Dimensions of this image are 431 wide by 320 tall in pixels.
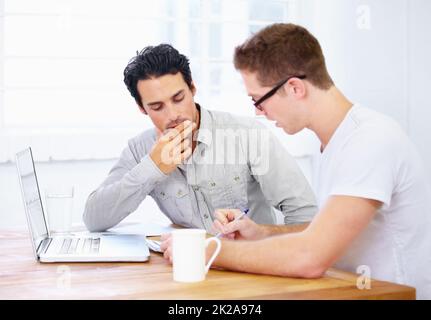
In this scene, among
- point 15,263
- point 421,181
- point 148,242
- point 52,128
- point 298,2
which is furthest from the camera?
point 298,2

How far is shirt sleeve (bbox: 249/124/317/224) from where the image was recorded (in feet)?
7.61

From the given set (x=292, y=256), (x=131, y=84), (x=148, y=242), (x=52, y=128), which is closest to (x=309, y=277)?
(x=292, y=256)

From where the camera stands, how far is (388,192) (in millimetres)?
1493

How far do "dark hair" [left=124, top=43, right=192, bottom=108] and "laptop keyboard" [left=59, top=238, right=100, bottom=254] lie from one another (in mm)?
648

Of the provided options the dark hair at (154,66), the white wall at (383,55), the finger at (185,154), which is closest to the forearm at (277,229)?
the finger at (185,154)

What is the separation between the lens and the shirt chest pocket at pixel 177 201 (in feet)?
7.82

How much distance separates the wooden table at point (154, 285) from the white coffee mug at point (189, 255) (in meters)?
0.02

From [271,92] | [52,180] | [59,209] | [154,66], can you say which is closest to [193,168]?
[154,66]

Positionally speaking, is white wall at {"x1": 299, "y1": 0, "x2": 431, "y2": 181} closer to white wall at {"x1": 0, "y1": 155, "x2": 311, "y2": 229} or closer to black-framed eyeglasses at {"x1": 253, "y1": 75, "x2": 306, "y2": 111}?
white wall at {"x1": 0, "y1": 155, "x2": 311, "y2": 229}

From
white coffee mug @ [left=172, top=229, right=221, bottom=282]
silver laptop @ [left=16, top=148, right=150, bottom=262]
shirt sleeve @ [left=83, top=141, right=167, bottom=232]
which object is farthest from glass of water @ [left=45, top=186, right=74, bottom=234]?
white coffee mug @ [left=172, top=229, right=221, bottom=282]

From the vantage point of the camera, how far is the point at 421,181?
5.25 ft

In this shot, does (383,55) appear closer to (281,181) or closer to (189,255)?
(281,181)

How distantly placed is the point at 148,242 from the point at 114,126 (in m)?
1.87

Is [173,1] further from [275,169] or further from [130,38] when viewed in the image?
[275,169]
